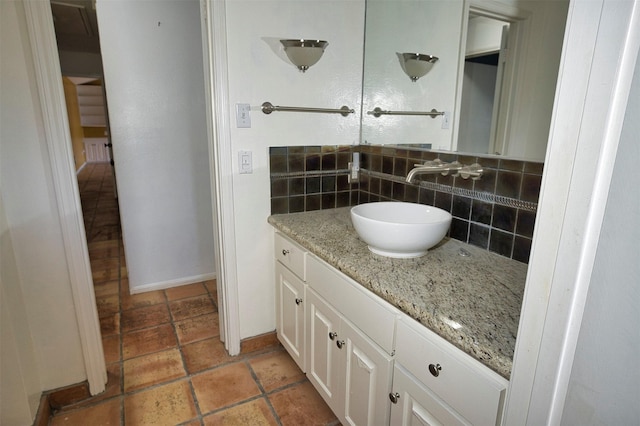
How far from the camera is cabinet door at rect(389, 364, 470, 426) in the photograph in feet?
3.16

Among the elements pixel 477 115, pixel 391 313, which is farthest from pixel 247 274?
pixel 477 115

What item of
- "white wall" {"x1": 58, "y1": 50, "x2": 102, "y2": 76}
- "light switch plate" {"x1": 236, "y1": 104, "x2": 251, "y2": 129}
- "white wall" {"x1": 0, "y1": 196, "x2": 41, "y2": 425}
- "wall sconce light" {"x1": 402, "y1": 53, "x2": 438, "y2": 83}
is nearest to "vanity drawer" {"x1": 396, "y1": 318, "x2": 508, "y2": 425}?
"light switch plate" {"x1": 236, "y1": 104, "x2": 251, "y2": 129}

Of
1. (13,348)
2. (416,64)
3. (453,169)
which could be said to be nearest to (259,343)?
(13,348)

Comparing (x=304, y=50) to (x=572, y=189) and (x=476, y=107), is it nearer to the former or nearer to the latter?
(x=476, y=107)

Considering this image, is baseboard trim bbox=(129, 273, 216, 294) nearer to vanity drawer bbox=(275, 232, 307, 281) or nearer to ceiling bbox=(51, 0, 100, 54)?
vanity drawer bbox=(275, 232, 307, 281)

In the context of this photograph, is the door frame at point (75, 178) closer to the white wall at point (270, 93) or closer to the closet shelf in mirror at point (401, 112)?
the white wall at point (270, 93)

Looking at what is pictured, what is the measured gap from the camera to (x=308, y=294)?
1.68 m

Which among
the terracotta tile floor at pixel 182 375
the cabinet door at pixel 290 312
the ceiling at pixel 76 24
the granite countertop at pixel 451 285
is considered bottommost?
the terracotta tile floor at pixel 182 375

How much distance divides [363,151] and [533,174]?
3.40 ft

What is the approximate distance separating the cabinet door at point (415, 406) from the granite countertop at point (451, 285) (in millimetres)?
196

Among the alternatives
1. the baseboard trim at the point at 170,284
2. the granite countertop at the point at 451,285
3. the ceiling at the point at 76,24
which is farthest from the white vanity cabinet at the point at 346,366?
the ceiling at the point at 76,24

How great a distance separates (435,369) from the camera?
0.97 meters

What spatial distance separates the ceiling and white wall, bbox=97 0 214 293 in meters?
0.96

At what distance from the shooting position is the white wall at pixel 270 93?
1.78 meters
